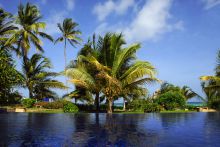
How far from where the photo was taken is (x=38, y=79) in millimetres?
29578

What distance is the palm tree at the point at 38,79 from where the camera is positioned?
29.2 meters

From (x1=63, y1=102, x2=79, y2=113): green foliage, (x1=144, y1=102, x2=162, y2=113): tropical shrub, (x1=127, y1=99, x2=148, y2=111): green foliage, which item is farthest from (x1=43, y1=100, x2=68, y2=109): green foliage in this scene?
(x1=144, y1=102, x2=162, y2=113): tropical shrub

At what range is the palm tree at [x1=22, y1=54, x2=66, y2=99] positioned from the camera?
96.0 ft

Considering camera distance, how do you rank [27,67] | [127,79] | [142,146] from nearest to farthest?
[142,146]
[127,79]
[27,67]

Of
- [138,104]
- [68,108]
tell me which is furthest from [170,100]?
[68,108]

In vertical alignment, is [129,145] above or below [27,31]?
below

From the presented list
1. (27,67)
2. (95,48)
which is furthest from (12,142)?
(27,67)

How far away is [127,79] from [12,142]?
16.5 meters

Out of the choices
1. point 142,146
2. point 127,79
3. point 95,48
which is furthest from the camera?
point 95,48

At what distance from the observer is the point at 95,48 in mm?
24656

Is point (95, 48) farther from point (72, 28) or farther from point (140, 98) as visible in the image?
point (72, 28)

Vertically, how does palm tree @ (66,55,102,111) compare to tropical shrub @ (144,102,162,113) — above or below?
above

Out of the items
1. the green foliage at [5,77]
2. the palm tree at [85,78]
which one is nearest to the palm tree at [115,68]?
the palm tree at [85,78]

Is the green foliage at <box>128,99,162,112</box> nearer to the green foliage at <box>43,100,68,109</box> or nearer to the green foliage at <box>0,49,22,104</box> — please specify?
the green foliage at <box>43,100,68,109</box>
